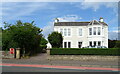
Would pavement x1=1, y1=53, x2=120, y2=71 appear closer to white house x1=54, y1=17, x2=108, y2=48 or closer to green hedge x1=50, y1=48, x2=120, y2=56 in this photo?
green hedge x1=50, y1=48, x2=120, y2=56

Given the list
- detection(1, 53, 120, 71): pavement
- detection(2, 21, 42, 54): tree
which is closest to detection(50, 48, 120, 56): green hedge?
detection(1, 53, 120, 71): pavement

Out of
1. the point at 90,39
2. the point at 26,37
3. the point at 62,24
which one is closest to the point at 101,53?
the point at 26,37

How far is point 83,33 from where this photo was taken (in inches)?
Result: 1318

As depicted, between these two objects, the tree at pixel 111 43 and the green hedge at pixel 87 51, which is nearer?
the green hedge at pixel 87 51

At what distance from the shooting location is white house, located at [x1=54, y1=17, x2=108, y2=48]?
33031 mm

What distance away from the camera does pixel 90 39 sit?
33219 mm

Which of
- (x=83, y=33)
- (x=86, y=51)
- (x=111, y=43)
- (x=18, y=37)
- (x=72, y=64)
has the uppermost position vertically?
(x=83, y=33)

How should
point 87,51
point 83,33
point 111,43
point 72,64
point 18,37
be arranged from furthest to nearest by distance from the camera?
point 111,43 < point 83,33 < point 18,37 < point 87,51 < point 72,64

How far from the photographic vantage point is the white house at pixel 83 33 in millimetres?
33031

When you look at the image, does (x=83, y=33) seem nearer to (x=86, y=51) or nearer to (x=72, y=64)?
(x=86, y=51)

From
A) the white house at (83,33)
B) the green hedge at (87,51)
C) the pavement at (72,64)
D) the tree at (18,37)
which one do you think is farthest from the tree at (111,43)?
the tree at (18,37)

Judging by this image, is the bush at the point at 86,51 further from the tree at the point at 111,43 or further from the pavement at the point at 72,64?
the tree at the point at 111,43

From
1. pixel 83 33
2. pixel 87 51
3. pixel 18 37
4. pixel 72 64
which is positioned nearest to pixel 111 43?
pixel 83 33

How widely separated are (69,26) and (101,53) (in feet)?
51.8
